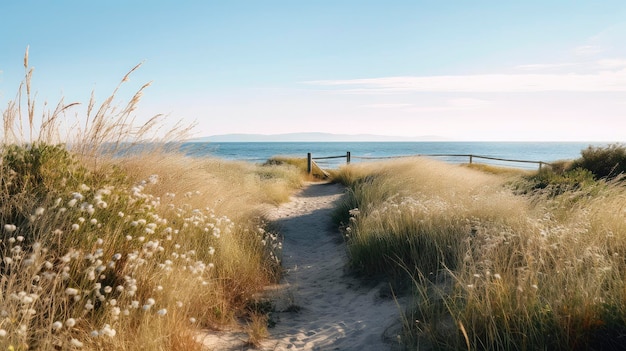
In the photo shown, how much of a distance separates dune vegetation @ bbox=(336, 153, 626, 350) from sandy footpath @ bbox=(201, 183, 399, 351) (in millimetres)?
354

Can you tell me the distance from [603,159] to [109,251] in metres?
16.3

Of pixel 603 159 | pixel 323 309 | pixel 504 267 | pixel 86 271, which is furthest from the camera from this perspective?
pixel 603 159

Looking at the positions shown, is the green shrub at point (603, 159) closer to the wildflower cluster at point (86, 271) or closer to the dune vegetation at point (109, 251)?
the dune vegetation at point (109, 251)

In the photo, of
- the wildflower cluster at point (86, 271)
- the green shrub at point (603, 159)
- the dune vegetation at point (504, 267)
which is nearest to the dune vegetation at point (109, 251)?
the wildflower cluster at point (86, 271)

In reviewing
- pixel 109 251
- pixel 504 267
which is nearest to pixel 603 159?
pixel 504 267

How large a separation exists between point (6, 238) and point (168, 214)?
6.61ft

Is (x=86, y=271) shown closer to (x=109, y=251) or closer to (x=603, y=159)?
(x=109, y=251)

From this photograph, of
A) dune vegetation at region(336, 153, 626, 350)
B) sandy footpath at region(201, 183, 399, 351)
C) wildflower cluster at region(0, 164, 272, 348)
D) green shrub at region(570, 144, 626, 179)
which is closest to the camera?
wildflower cluster at region(0, 164, 272, 348)

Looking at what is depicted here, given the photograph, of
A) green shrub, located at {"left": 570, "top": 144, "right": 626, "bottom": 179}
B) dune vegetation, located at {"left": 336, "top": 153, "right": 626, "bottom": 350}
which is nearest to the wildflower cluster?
dune vegetation, located at {"left": 336, "top": 153, "right": 626, "bottom": 350}

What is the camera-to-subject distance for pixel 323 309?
5.53 m

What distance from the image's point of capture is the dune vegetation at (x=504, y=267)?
3.42 metres

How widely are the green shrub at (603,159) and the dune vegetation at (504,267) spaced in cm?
639

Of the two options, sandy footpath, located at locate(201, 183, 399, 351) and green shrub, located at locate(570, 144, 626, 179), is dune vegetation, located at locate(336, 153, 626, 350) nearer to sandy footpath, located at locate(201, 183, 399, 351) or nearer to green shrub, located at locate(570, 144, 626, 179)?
sandy footpath, located at locate(201, 183, 399, 351)

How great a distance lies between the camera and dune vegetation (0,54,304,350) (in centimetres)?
332
